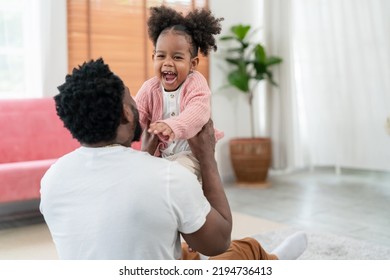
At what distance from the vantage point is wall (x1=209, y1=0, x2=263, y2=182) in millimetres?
4676

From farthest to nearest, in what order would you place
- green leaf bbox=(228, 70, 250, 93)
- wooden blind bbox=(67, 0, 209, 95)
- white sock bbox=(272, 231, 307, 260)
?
1. green leaf bbox=(228, 70, 250, 93)
2. wooden blind bbox=(67, 0, 209, 95)
3. white sock bbox=(272, 231, 307, 260)

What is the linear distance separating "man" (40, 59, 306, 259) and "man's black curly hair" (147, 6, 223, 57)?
597mm

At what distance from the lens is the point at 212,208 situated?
105 centimetres

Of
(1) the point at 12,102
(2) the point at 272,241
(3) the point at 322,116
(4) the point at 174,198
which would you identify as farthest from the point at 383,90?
(4) the point at 174,198

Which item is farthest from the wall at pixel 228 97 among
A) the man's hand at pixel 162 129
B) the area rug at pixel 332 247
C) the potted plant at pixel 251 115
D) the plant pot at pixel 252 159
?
the man's hand at pixel 162 129

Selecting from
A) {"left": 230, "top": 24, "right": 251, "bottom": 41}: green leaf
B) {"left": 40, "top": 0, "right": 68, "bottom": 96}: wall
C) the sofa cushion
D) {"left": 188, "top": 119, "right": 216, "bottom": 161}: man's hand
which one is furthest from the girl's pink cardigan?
{"left": 230, "top": 24, "right": 251, "bottom": 41}: green leaf

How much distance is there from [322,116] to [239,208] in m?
1.85

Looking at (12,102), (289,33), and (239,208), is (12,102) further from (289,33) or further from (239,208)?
(289,33)

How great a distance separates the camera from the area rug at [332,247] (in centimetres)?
242

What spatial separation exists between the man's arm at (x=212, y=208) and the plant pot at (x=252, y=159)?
10.3 ft

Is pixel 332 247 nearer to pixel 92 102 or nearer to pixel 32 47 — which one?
pixel 92 102

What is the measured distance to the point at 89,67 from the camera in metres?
0.95

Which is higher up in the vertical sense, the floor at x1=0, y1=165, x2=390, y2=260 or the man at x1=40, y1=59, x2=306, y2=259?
the man at x1=40, y1=59, x2=306, y2=259

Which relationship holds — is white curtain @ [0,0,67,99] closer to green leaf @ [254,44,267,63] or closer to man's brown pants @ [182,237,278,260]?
green leaf @ [254,44,267,63]
